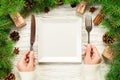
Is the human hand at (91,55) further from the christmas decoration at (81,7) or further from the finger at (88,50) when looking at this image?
the christmas decoration at (81,7)

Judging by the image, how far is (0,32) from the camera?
144 centimetres

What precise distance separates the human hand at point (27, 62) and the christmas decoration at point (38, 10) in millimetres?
36

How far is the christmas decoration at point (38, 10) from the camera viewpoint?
4.68ft

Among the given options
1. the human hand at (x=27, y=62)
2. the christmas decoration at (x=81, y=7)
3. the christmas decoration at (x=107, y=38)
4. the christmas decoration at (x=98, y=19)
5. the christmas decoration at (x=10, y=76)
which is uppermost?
the christmas decoration at (x=81, y=7)

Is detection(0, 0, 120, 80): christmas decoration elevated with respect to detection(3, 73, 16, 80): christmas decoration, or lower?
elevated

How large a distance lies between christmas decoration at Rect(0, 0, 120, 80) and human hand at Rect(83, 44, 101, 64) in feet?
0.17

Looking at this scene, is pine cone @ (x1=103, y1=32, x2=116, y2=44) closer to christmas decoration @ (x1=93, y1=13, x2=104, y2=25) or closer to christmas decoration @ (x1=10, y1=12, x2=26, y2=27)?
christmas decoration @ (x1=93, y1=13, x2=104, y2=25)

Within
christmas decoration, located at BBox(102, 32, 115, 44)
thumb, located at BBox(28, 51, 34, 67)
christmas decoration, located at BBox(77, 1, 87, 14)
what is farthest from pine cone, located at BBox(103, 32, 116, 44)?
thumb, located at BBox(28, 51, 34, 67)

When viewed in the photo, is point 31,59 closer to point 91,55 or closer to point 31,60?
point 31,60

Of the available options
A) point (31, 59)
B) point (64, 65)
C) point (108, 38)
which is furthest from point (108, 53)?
point (31, 59)

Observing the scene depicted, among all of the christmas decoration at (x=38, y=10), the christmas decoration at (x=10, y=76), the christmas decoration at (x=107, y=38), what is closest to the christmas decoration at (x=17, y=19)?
the christmas decoration at (x=38, y=10)

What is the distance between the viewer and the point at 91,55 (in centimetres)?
145

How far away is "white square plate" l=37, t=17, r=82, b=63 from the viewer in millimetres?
1481

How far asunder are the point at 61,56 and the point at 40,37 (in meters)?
0.10
